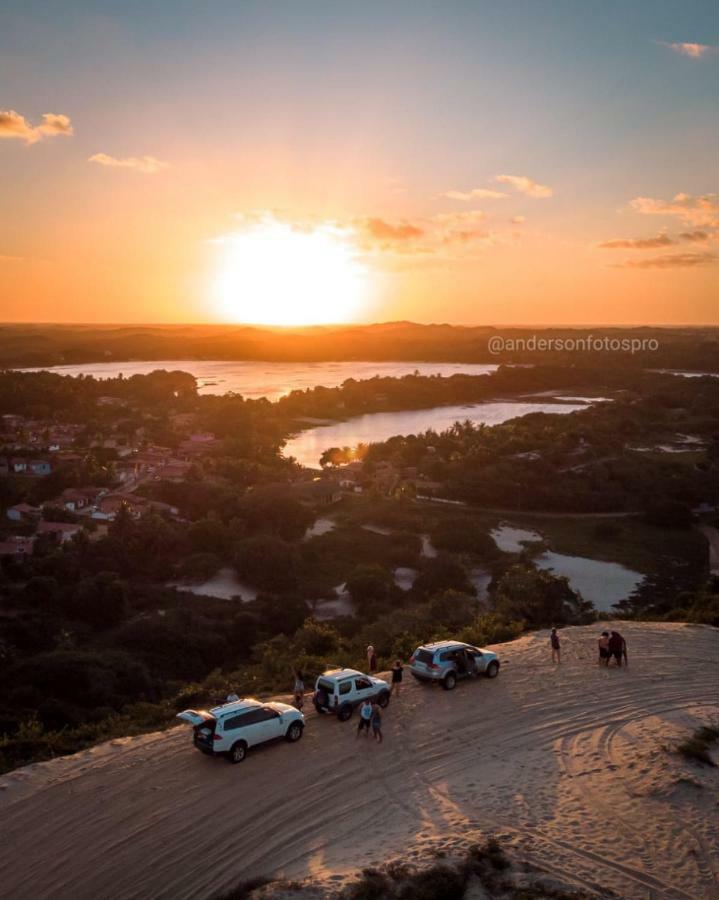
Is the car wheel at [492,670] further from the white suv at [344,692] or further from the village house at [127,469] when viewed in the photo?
the village house at [127,469]

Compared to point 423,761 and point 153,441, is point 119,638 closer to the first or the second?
point 423,761

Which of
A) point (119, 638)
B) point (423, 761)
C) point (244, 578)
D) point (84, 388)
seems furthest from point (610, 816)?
point (84, 388)

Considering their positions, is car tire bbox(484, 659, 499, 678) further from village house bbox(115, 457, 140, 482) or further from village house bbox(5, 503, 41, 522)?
village house bbox(115, 457, 140, 482)

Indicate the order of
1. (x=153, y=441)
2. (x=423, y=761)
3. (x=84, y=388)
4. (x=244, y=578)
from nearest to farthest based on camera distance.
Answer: (x=423, y=761) → (x=244, y=578) → (x=153, y=441) → (x=84, y=388)

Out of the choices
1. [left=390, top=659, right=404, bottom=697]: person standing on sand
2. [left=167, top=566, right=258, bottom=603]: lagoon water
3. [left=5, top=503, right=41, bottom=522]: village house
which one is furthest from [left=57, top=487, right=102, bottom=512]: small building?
[left=390, top=659, right=404, bottom=697]: person standing on sand

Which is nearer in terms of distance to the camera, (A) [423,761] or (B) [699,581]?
(A) [423,761]

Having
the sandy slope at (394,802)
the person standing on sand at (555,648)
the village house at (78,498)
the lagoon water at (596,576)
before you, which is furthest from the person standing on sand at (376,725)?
the village house at (78,498)
